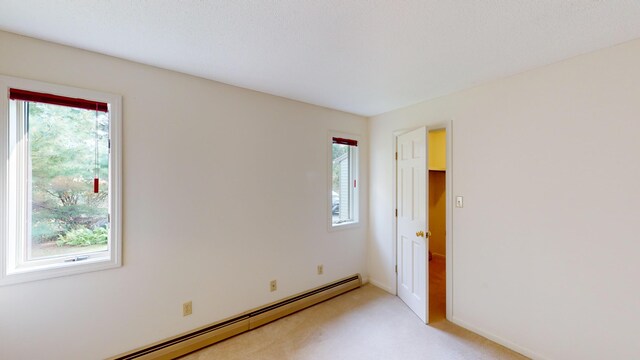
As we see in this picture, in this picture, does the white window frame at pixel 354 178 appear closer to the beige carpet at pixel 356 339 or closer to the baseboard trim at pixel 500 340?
the beige carpet at pixel 356 339

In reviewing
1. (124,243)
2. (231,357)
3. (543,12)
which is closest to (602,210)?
(543,12)

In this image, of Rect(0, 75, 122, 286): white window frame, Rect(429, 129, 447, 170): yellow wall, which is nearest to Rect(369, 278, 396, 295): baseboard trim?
Rect(429, 129, 447, 170): yellow wall

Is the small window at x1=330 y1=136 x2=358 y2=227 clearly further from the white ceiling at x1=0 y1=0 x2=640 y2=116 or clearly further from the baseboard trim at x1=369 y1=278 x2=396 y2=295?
the white ceiling at x1=0 y1=0 x2=640 y2=116

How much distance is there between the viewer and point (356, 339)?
230 centimetres

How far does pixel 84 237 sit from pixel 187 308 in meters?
0.97

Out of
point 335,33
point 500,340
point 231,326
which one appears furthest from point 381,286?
point 335,33

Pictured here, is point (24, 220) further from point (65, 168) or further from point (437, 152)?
point (437, 152)

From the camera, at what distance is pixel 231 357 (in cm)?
204

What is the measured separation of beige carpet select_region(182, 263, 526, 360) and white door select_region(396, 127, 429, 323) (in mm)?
249

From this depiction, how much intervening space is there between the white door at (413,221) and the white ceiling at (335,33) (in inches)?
33.7

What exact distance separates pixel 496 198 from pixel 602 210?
2.12ft

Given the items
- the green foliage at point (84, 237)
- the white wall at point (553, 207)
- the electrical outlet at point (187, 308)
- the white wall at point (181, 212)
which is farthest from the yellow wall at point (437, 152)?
the green foliage at point (84, 237)

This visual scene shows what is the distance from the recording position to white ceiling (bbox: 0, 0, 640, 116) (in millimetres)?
1323

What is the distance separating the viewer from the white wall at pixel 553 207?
64.9 inches
